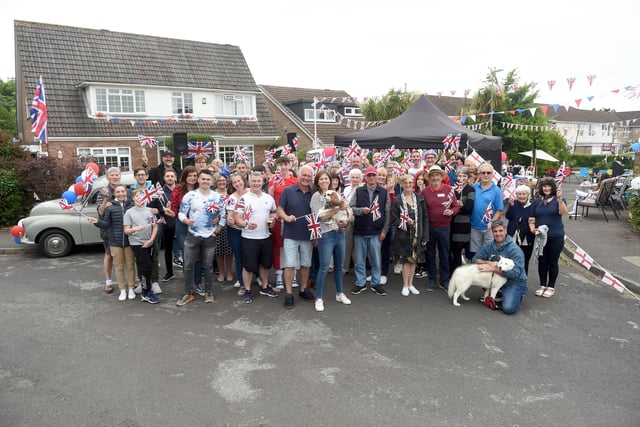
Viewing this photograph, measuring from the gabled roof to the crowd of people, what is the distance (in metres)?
17.9

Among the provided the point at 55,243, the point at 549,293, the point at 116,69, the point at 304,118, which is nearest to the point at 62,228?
the point at 55,243

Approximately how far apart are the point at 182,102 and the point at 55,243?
17.4 metres

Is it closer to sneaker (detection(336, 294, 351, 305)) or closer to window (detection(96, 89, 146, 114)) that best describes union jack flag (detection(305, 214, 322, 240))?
sneaker (detection(336, 294, 351, 305))

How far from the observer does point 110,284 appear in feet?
21.6

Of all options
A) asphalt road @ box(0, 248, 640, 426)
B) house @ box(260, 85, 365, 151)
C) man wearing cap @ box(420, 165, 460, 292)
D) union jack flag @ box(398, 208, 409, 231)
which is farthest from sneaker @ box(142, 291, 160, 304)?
house @ box(260, 85, 365, 151)

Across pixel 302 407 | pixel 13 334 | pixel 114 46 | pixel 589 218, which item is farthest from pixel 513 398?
pixel 114 46

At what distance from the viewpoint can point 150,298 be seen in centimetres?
615

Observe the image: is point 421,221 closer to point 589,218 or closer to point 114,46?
point 589,218

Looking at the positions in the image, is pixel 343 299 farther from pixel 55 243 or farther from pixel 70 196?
pixel 55 243

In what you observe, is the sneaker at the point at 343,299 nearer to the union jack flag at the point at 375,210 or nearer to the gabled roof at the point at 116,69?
the union jack flag at the point at 375,210

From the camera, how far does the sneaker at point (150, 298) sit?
612 centimetres

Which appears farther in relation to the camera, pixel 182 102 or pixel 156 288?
pixel 182 102

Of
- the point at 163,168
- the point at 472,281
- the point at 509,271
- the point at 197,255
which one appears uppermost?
the point at 163,168

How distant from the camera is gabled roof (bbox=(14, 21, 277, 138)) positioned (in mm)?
21391
